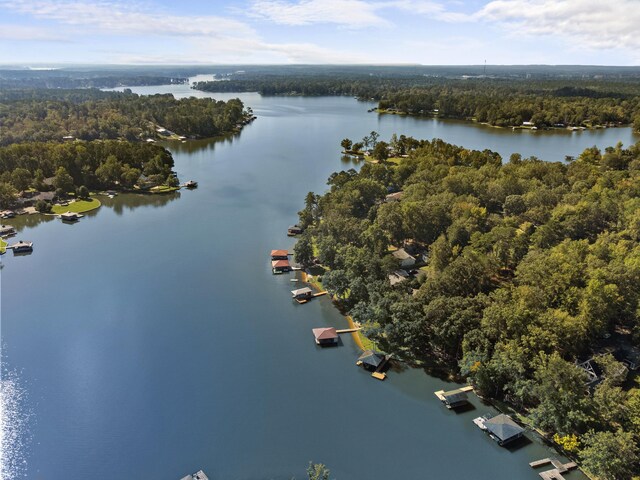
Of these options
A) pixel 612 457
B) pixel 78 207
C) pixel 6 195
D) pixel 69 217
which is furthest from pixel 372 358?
pixel 6 195

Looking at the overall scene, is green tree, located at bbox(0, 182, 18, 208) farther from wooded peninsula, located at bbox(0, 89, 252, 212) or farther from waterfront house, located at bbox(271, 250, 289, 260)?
waterfront house, located at bbox(271, 250, 289, 260)

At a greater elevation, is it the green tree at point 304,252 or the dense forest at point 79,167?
the dense forest at point 79,167

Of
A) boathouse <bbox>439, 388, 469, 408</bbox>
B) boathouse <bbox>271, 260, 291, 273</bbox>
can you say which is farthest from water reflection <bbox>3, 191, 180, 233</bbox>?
boathouse <bbox>439, 388, 469, 408</bbox>

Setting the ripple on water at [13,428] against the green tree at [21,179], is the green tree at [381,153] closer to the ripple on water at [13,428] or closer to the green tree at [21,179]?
the green tree at [21,179]

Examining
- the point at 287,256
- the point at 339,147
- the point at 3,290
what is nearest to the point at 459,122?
the point at 339,147

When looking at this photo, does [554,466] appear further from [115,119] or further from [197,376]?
[115,119]

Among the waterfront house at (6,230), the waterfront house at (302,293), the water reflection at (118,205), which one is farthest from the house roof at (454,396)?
the waterfront house at (6,230)

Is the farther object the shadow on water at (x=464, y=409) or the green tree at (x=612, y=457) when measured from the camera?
the shadow on water at (x=464, y=409)
